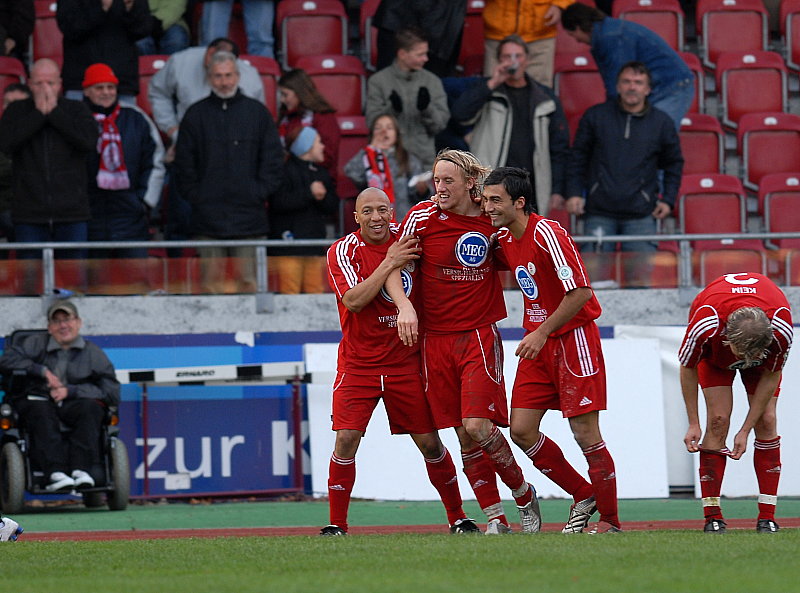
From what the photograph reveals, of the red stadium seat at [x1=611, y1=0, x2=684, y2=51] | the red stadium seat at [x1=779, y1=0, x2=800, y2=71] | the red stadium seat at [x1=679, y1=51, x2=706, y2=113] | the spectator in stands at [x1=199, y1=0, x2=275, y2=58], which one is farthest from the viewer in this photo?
the red stadium seat at [x1=779, y1=0, x2=800, y2=71]

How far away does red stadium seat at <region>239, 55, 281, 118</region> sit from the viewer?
15.8 meters

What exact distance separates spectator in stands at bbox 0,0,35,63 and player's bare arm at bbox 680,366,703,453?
9.83 metres

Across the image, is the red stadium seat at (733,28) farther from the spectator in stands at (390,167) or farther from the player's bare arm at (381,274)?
the player's bare arm at (381,274)

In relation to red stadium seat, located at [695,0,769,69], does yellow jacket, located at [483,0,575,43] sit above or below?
below

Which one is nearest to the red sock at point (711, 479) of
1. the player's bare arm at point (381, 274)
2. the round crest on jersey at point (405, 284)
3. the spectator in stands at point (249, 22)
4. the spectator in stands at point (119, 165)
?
the round crest on jersey at point (405, 284)

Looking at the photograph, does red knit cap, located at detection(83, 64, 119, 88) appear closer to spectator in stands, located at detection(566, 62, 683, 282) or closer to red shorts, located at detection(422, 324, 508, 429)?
spectator in stands, located at detection(566, 62, 683, 282)

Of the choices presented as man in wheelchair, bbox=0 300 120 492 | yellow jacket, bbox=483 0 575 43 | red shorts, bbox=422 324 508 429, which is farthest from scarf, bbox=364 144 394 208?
red shorts, bbox=422 324 508 429

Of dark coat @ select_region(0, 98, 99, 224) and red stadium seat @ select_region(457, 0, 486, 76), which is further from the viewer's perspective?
red stadium seat @ select_region(457, 0, 486, 76)

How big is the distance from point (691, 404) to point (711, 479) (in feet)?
1.51

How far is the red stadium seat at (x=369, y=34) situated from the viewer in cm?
1720

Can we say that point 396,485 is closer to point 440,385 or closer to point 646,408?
point 646,408

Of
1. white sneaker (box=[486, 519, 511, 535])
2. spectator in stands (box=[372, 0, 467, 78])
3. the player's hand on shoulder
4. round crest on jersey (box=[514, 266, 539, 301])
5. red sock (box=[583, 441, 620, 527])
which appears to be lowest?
white sneaker (box=[486, 519, 511, 535])

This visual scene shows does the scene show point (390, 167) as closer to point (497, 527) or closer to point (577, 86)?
point (577, 86)

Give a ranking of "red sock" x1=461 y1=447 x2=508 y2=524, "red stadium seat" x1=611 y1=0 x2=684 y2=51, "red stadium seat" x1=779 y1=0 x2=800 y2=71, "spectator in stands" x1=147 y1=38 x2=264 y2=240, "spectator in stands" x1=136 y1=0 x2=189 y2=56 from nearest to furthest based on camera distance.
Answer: "red sock" x1=461 y1=447 x2=508 y2=524 < "spectator in stands" x1=147 y1=38 x2=264 y2=240 < "spectator in stands" x1=136 y1=0 x2=189 y2=56 < "red stadium seat" x1=611 y1=0 x2=684 y2=51 < "red stadium seat" x1=779 y1=0 x2=800 y2=71
